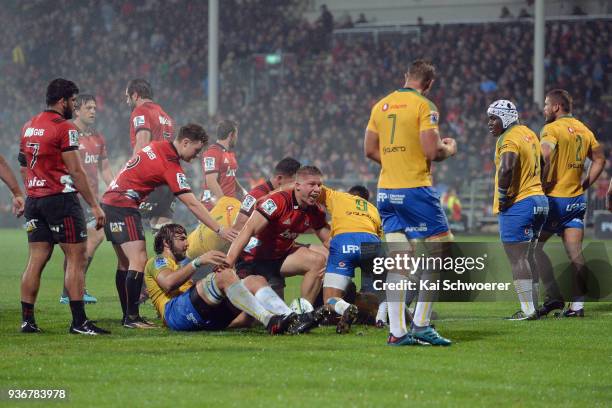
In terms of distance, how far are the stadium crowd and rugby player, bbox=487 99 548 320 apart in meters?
17.4

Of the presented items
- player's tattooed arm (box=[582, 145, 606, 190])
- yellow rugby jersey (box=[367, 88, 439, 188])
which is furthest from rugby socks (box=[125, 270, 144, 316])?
player's tattooed arm (box=[582, 145, 606, 190])

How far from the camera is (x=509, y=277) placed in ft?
48.4

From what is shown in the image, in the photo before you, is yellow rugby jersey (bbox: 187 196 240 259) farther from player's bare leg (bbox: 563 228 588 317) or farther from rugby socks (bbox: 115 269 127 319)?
player's bare leg (bbox: 563 228 588 317)

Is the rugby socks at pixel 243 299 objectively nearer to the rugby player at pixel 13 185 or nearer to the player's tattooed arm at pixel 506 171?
the rugby player at pixel 13 185

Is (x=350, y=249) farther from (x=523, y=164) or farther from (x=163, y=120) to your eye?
(x=163, y=120)

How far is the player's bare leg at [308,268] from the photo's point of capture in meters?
10.2

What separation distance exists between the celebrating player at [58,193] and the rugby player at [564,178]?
502 centimetres

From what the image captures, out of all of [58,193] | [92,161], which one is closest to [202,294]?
[58,193]

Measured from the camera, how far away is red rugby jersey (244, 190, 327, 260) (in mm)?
9492

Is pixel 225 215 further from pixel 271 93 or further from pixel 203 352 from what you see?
pixel 271 93

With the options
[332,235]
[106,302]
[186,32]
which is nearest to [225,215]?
[106,302]

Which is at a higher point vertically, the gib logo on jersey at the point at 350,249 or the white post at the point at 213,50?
the white post at the point at 213,50

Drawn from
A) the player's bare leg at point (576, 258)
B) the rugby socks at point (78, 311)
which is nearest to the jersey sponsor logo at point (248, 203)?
the rugby socks at point (78, 311)

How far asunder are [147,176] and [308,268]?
1844 mm
